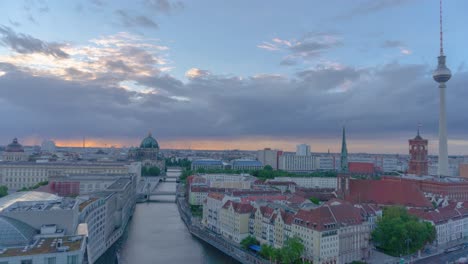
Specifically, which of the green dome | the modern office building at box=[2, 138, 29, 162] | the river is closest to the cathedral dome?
the modern office building at box=[2, 138, 29, 162]

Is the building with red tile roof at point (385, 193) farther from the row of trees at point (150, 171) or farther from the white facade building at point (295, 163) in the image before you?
the white facade building at point (295, 163)

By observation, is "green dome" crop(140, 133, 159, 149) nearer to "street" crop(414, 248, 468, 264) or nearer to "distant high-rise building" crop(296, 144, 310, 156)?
"distant high-rise building" crop(296, 144, 310, 156)

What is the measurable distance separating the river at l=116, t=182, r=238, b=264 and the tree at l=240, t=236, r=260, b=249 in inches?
80.6

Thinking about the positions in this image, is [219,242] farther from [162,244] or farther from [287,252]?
[287,252]

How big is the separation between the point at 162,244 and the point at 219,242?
6208 mm

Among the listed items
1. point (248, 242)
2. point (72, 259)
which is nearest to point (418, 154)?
point (248, 242)

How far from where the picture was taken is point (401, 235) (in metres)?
35.6

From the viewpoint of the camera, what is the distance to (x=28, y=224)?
78.4 ft

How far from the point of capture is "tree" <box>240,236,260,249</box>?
3769 cm

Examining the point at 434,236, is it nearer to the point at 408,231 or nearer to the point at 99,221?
the point at 408,231

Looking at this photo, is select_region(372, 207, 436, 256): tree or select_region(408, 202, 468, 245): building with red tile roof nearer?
select_region(372, 207, 436, 256): tree

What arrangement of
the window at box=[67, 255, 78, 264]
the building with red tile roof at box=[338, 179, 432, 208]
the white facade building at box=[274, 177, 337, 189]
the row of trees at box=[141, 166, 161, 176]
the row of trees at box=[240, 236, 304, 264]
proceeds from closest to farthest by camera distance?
the window at box=[67, 255, 78, 264] → the row of trees at box=[240, 236, 304, 264] → the building with red tile roof at box=[338, 179, 432, 208] → the white facade building at box=[274, 177, 337, 189] → the row of trees at box=[141, 166, 161, 176]

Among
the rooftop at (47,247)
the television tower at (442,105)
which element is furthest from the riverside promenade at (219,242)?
the television tower at (442,105)

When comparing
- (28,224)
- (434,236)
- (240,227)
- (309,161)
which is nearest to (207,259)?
(240,227)
